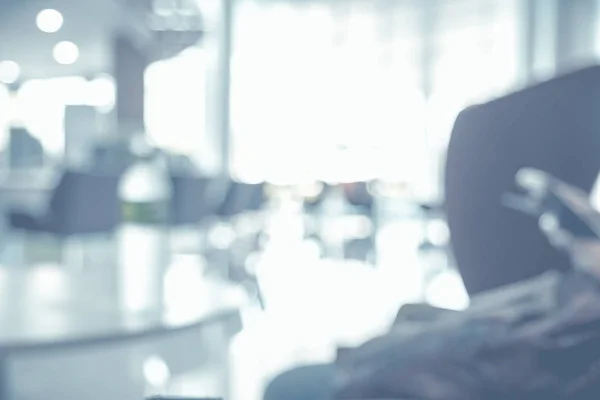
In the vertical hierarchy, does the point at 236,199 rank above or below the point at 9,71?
below

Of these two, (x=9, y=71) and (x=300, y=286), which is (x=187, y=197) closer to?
(x=300, y=286)

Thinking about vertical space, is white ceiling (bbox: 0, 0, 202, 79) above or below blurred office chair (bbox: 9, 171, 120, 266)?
above

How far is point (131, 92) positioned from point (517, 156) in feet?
26.0

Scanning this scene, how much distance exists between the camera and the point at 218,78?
9.30m

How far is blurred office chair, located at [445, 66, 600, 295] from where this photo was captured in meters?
1.38

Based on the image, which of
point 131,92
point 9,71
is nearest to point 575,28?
point 131,92

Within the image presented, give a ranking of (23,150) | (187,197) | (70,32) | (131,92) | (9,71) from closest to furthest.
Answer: (23,150)
(187,197)
(131,92)
(70,32)
(9,71)

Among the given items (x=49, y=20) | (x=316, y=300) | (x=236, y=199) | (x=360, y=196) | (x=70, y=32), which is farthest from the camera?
(x=70, y=32)

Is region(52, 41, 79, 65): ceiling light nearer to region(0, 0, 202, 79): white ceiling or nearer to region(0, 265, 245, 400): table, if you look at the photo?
region(0, 0, 202, 79): white ceiling

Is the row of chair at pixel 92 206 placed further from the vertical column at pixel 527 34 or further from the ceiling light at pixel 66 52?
the ceiling light at pixel 66 52

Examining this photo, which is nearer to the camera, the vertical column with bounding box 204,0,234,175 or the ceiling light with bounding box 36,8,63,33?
the ceiling light with bounding box 36,8,63,33

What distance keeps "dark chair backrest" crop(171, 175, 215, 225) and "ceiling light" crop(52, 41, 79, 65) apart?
5317 mm

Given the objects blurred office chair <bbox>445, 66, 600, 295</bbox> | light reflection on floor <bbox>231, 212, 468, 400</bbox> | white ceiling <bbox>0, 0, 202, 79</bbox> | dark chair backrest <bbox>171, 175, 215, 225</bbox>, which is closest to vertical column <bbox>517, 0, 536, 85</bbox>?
light reflection on floor <bbox>231, 212, 468, 400</bbox>

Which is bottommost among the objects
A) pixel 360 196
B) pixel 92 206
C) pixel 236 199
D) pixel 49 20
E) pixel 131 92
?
pixel 360 196
